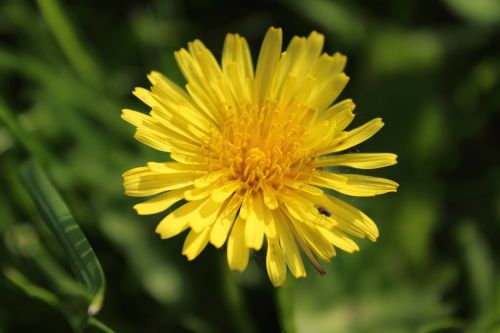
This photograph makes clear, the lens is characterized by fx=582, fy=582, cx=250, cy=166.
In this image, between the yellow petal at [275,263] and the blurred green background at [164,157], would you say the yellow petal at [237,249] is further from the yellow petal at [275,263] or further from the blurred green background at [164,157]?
the blurred green background at [164,157]

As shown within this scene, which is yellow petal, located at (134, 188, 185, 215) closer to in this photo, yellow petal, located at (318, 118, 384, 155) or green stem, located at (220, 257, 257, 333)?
yellow petal, located at (318, 118, 384, 155)

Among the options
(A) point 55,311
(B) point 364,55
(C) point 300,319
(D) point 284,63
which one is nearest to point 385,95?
(B) point 364,55

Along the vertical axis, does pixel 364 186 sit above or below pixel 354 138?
below

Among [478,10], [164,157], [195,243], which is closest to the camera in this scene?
[195,243]

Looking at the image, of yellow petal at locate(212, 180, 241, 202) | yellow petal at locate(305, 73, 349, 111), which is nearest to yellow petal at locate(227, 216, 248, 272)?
yellow petal at locate(212, 180, 241, 202)

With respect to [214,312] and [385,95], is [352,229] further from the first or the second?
[385,95]

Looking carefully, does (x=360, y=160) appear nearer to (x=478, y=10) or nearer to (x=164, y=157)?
(x=164, y=157)

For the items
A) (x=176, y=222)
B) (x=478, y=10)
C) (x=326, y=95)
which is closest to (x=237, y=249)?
(x=176, y=222)
